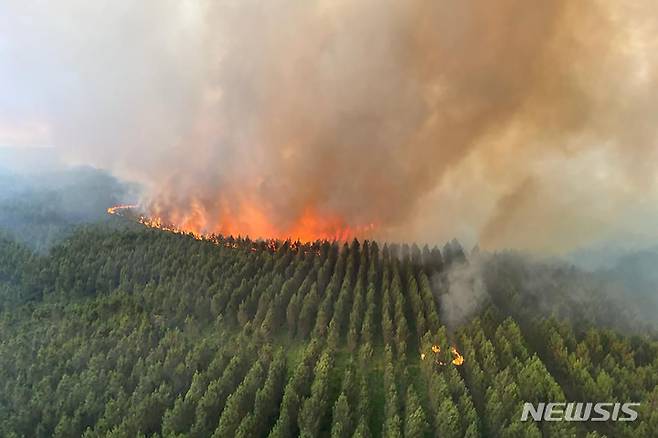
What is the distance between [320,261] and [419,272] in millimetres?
18144

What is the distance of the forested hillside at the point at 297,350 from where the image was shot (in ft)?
166

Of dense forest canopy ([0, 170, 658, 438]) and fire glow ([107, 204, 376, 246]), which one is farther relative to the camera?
fire glow ([107, 204, 376, 246])

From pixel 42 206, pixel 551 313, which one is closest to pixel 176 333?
pixel 551 313

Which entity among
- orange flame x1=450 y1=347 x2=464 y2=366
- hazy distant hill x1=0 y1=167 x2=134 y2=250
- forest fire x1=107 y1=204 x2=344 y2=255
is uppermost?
hazy distant hill x1=0 y1=167 x2=134 y2=250

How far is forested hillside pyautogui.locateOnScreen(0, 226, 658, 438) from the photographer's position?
1989 inches

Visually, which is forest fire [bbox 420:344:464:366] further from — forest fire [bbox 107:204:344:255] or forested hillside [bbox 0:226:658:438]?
forest fire [bbox 107:204:344:255]

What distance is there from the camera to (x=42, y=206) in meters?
175

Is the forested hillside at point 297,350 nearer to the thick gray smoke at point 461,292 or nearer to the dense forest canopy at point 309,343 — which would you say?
the dense forest canopy at point 309,343

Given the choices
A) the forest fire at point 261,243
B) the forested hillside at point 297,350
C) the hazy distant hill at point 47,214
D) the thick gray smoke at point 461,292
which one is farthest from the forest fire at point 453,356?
the hazy distant hill at point 47,214

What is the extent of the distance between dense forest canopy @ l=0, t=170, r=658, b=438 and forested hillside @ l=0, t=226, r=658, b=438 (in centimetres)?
26

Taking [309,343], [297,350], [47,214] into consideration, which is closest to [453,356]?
[309,343]

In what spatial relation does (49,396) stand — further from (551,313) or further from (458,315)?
(551,313)

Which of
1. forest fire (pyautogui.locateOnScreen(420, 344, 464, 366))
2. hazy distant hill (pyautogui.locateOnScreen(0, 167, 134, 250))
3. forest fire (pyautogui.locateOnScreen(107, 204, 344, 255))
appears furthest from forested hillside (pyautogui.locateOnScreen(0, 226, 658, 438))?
hazy distant hill (pyautogui.locateOnScreen(0, 167, 134, 250))

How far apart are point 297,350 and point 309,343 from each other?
2.61 m
